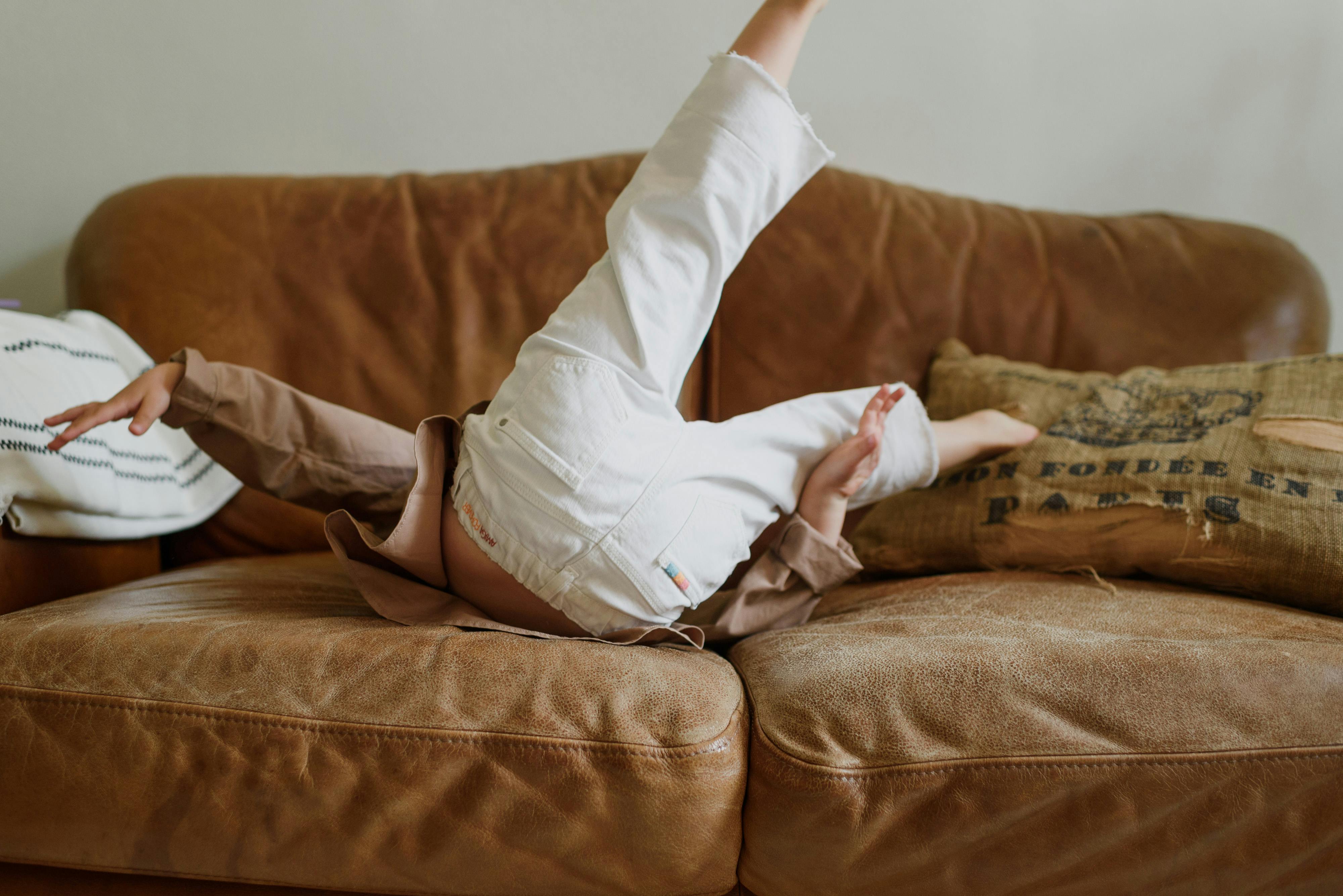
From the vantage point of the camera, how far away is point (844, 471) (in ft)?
2.86

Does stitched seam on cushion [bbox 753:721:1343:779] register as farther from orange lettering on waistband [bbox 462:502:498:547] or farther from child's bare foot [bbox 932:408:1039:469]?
child's bare foot [bbox 932:408:1039:469]

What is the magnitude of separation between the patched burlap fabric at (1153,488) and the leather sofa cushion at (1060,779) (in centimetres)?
26

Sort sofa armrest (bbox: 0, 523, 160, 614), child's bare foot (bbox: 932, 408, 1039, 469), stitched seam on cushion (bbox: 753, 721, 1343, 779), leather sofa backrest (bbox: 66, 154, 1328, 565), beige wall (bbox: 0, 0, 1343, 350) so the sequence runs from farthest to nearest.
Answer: beige wall (bbox: 0, 0, 1343, 350), leather sofa backrest (bbox: 66, 154, 1328, 565), child's bare foot (bbox: 932, 408, 1039, 469), sofa armrest (bbox: 0, 523, 160, 614), stitched seam on cushion (bbox: 753, 721, 1343, 779)

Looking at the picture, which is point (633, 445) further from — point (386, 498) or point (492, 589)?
point (386, 498)

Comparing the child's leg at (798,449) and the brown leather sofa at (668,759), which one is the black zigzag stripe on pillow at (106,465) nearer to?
the brown leather sofa at (668,759)

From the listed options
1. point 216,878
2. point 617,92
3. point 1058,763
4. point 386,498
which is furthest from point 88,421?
point 617,92

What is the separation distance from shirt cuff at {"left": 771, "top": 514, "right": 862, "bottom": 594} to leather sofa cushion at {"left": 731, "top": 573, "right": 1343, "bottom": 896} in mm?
268

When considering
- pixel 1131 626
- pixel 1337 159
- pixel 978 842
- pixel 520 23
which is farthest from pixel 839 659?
pixel 1337 159

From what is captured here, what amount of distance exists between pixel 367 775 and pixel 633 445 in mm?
335

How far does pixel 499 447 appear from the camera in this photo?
0.74 meters

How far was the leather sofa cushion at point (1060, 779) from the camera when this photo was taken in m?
0.56

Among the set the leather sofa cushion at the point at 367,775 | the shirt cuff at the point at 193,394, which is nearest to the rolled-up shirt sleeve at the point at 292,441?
the shirt cuff at the point at 193,394

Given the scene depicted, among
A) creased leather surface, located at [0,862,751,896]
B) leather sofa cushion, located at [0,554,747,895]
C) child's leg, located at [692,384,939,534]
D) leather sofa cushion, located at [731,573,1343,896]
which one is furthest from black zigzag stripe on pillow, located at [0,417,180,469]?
leather sofa cushion, located at [731,573,1343,896]

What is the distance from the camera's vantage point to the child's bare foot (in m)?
0.99
